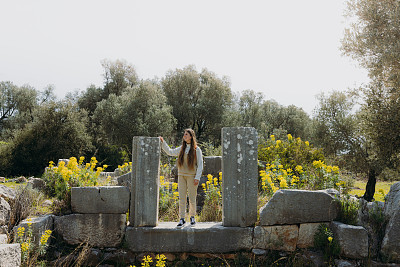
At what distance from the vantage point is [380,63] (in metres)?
10.6

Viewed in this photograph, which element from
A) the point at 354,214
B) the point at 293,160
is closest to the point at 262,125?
the point at 293,160

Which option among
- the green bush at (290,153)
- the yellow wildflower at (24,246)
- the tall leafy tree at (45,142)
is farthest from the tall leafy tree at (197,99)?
the yellow wildflower at (24,246)

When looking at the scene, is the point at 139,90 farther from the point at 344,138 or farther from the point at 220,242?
the point at 220,242

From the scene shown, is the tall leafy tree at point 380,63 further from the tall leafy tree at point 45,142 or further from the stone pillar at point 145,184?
the tall leafy tree at point 45,142

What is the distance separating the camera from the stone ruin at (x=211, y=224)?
17.4 feet

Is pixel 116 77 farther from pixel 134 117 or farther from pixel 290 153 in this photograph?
pixel 290 153

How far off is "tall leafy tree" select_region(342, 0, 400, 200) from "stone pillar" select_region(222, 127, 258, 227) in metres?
7.14

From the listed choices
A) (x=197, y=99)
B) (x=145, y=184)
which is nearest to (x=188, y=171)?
(x=145, y=184)

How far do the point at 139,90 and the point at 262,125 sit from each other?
1084cm

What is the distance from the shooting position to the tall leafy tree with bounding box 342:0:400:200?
9.99 meters

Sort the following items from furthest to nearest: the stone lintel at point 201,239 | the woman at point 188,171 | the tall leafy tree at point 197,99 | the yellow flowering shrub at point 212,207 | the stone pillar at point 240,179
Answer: the tall leafy tree at point 197,99 → the yellow flowering shrub at point 212,207 → the woman at point 188,171 → the stone pillar at point 240,179 → the stone lintel at point 201,239

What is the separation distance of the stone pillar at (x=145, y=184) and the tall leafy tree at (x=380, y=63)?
8.52 meters

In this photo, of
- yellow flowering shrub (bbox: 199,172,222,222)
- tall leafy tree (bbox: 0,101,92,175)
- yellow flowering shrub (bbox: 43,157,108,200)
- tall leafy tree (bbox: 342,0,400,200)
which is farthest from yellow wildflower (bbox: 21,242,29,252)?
tall leafy tree (bbox: 0,101,92,175)

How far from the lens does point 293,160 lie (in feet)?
29.5
